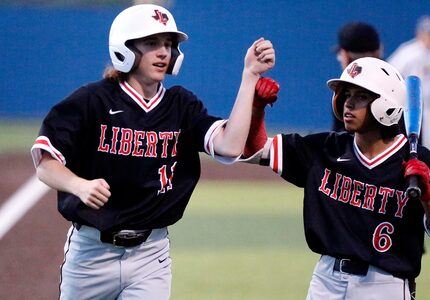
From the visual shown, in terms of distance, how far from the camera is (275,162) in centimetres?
588

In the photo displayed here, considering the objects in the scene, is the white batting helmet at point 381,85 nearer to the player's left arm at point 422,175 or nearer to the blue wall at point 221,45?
the player's left arm at point 422,175

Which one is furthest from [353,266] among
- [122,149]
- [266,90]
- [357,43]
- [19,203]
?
Result: [19,203]

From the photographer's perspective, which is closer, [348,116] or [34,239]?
[348,116]

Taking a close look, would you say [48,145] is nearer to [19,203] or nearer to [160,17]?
[160,17]

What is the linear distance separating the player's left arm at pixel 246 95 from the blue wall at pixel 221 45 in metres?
12.0

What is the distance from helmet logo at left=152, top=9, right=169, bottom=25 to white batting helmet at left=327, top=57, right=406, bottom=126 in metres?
1.00

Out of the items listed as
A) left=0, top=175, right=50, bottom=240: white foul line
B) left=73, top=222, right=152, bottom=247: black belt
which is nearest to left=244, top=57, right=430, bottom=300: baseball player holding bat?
left=73, top=222, right=152, bottom=247: black belt

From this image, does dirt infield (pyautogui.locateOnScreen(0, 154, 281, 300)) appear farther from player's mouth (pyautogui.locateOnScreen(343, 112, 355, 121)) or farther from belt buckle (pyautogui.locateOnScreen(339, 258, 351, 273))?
player's mouth (pyautogui.locateOnScreen(343, 112, 355, 121))

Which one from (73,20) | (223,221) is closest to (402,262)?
(223,221)

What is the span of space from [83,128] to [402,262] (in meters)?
1.87

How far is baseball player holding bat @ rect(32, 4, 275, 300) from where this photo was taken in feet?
19.1

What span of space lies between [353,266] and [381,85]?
99cm

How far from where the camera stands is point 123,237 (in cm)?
584

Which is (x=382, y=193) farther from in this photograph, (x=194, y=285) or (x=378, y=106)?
(x=194, y=285)
